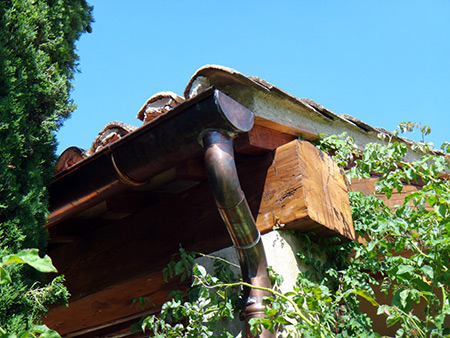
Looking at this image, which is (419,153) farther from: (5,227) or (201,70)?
(5,227)

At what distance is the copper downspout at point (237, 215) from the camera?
2178 millimetres

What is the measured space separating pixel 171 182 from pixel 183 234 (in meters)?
0.28

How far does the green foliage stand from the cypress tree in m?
0.55

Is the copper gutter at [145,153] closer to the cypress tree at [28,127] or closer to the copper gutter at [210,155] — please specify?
the copper gutter at [210,155]

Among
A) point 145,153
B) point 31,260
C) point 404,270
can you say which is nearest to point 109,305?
point 145,153

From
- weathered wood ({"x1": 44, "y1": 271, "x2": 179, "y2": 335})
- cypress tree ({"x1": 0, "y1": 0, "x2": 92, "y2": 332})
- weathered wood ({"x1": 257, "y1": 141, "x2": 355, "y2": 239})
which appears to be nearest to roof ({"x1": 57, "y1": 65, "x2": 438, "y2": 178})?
weathered wood ({"x1": 257, "y1": 141, "x2": 355, "y2": 239})

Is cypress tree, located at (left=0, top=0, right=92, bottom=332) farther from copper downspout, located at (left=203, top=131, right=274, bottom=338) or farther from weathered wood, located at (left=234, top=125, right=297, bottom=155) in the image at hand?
weathered wood, located at (left=234, top=125, right=297, bottom=155)

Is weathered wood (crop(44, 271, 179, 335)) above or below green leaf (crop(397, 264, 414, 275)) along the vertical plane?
above

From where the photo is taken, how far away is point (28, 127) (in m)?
2.27

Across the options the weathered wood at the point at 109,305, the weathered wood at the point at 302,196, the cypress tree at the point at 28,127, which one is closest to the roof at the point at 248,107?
the weathered wood at the point at 302,196

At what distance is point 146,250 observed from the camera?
9.69ft

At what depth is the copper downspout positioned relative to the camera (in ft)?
7.14

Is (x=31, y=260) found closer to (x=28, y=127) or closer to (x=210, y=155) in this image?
(x=210, y=155)

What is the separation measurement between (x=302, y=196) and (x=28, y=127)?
1148 mm
